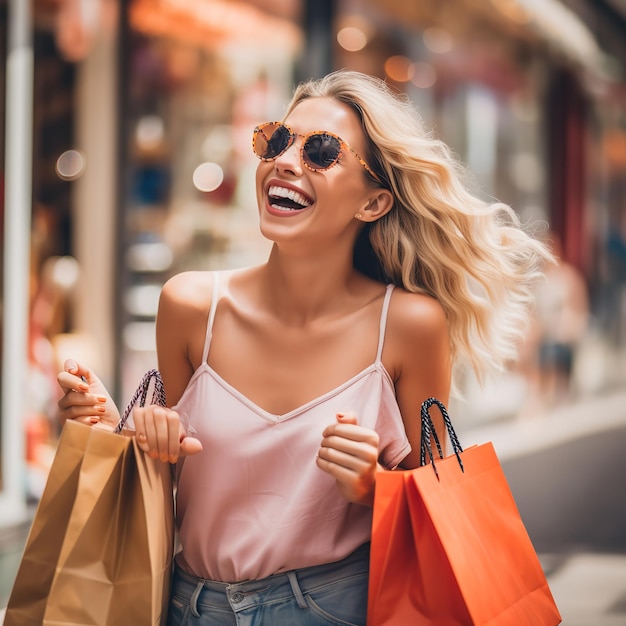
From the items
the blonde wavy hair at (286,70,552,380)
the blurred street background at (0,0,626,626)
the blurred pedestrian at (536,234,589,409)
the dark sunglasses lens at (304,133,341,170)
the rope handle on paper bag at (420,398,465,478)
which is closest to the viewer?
the rope handle on paper bag at (420,398,465,478)

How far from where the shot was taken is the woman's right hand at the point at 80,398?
1.90 meters

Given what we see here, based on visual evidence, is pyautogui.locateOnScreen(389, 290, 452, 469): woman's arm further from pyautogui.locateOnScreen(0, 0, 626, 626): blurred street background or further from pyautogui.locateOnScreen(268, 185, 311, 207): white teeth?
pyautogui.locateOnScreen(0, 0, 626, 626): blurred street background

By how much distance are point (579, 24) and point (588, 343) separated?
16.1 feet

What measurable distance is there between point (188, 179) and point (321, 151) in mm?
5381

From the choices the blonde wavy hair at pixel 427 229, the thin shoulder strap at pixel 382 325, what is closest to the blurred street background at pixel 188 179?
the blonde wavy hair at pixel 427 229

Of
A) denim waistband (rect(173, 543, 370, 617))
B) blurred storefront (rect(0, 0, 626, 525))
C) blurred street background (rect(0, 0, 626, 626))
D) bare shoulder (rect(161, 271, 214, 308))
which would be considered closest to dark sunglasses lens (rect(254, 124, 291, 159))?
bare shoulder (rect(161, 271, 214, 308))

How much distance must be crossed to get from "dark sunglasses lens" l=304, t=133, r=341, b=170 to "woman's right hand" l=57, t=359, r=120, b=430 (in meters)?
0.62

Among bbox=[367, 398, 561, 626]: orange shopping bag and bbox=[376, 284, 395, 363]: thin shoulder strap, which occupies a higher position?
bbox=[376, 284, 395, 363]: thin shoulder strap

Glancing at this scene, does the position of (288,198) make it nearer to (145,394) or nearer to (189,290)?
(189,290)

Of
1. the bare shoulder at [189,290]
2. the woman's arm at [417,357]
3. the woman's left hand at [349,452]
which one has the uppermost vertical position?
the bare shoulder at [189,290]

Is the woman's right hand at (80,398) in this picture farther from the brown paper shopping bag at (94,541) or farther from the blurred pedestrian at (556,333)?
the blurred pedestrian at (556,333)

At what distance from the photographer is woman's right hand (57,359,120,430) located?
6.22ft

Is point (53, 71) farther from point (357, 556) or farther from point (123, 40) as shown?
point (357, 556)

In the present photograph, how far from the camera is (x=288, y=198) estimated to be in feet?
6.49
